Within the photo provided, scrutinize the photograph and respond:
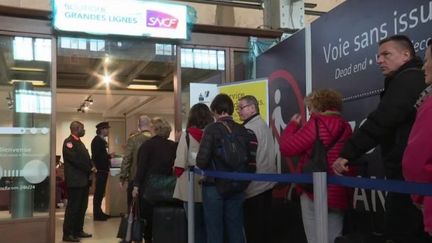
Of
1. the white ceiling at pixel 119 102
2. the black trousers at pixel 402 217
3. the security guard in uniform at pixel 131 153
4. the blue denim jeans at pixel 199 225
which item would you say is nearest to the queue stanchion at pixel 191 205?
the blue denim jeans at pixel 199 225

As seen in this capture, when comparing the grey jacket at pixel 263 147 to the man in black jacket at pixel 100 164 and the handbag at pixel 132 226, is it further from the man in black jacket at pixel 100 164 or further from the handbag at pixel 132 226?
the man in black jacket at pixel 100 164

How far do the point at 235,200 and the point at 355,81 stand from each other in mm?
1152

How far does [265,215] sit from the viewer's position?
3.32 metres

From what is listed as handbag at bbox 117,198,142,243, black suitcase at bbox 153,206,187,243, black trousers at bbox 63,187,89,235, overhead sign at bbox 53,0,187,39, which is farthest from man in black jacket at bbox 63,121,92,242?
black suitcase at bbox 153,206,187,243

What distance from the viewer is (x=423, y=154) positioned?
1.49 metres

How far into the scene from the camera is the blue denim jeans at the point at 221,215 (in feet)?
10.1

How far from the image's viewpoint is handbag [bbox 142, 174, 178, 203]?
12.2 ft

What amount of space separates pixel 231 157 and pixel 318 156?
2.31 feet

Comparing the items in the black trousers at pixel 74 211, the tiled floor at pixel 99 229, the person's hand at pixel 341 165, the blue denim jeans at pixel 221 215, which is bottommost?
the tiled floor at pixel 99 229

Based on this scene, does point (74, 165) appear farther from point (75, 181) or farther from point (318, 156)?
point (318, 156)

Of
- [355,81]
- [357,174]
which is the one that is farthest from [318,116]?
[355,81]

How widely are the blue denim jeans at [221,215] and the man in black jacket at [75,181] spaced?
2547 mm

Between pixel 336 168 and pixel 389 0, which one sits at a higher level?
pixel 389 0

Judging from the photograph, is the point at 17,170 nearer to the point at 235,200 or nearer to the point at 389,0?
the point at 235,200
